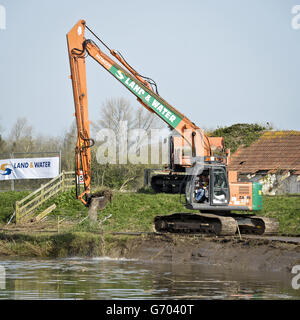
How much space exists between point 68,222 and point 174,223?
7905 mm

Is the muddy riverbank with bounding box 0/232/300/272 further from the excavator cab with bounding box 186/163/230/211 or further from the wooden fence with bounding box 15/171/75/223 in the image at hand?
the wooden fence with bounding box 15/171/75/223

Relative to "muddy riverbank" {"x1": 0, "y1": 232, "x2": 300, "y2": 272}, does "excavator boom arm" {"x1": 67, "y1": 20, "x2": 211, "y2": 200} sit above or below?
above

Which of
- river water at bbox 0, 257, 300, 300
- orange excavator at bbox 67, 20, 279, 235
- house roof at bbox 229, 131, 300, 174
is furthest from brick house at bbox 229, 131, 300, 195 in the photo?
river water at bbox 0, 257, 300, 300

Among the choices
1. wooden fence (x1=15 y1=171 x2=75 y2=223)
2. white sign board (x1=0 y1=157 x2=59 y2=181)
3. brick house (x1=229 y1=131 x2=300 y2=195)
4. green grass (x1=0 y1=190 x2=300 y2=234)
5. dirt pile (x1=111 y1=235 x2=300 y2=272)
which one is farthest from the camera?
brick house (x1=229 y1=131 x2=300 y2=195)

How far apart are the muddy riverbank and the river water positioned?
2.11ft

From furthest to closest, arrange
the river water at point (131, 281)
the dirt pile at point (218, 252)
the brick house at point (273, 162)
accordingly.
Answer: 1. the brick house at point (273, 162)
2. the dirt pile at point (218, 252)
3. the river water at point (131, 281)

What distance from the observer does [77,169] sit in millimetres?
22141

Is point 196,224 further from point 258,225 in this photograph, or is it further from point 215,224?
point 258,225

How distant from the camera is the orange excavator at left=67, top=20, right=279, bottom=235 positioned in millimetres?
22172

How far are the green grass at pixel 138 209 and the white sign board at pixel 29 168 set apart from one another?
1.58m

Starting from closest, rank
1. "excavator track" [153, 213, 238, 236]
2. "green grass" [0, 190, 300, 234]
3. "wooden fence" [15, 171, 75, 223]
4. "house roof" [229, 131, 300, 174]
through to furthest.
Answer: "excavator track" [153, 213, 238, 236] → "green grass" [0, 190, 300, 234] → "wooden fence" [15, 171, 75, 223] → "house roof" [229, 131, 300, 174]

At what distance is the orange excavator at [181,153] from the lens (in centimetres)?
2217

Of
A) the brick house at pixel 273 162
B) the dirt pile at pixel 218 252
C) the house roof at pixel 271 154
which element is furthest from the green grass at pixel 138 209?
the house roof at pixel 271 154

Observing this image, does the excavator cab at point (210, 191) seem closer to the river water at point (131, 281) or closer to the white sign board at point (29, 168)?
the river water at point (131, 281)
